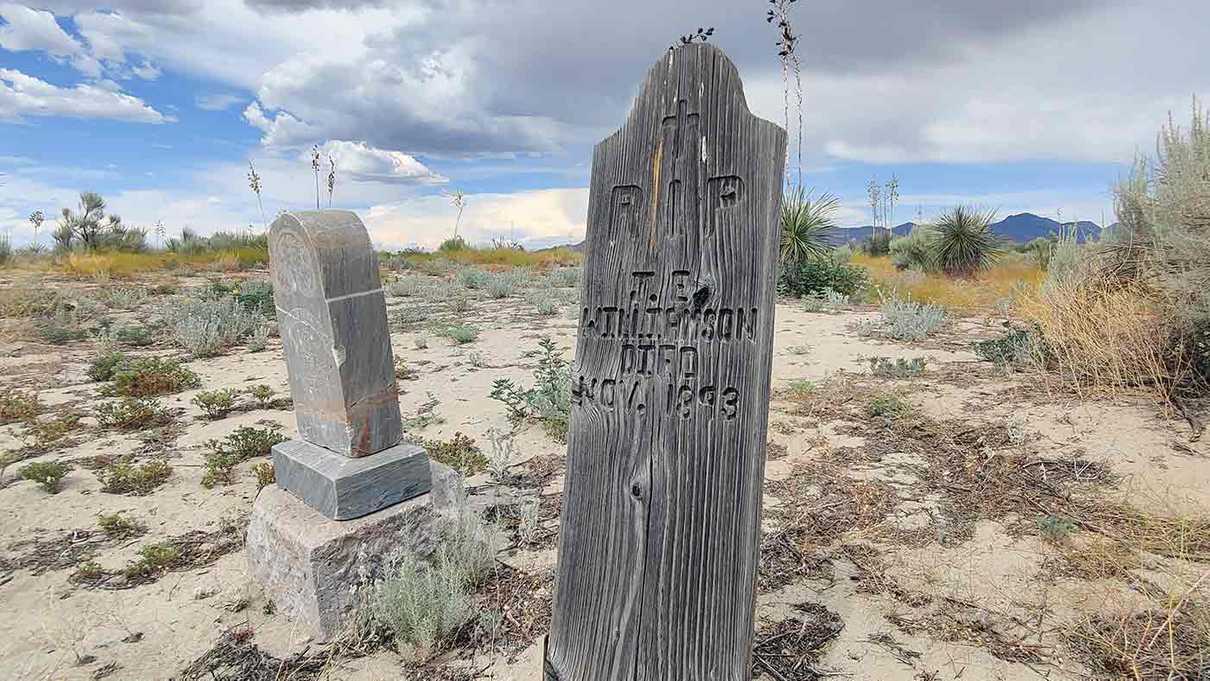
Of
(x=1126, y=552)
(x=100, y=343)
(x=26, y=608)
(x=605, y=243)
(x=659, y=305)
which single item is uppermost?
(x=605, y=243)

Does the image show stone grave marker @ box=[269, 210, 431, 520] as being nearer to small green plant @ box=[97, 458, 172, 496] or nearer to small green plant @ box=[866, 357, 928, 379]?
small green plant @ box=[97, 458, 172, 496]

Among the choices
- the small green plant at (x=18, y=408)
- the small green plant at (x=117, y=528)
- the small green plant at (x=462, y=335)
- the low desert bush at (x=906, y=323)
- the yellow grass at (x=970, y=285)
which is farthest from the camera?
the yellow grass at (x=970, y=285)

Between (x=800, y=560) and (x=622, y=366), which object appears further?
(x=800, y=560)

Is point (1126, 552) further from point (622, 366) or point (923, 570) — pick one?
point (622, 366)

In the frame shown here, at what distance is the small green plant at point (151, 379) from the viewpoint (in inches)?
277

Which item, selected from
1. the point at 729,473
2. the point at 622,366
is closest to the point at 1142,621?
the point at 729,473

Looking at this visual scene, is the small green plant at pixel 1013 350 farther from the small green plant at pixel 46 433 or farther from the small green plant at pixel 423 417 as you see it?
the small green plant at pixel 46 433

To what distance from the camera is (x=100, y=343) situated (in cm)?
943

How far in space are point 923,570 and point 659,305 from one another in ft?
8.37

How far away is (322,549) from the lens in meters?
3.15

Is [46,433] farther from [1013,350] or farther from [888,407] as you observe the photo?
[1013,350]

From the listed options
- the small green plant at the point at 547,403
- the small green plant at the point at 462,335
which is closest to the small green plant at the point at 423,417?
the small green plant at the point at 547,403

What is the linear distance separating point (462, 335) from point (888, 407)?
→ 6.04 m

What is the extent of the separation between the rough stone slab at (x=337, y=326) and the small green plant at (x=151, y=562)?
1.06 m
